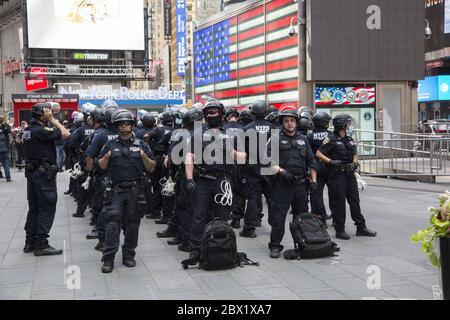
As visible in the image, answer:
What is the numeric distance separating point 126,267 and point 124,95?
27.6 meters

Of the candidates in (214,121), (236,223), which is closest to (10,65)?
(236,223)

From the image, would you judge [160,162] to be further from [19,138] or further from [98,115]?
[19,138]

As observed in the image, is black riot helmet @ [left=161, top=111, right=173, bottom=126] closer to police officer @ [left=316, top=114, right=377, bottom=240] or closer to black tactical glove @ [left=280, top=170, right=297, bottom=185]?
police officer @ [left=316, top=114, right=377, bottom=240]

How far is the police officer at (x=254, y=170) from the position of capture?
8.27 m

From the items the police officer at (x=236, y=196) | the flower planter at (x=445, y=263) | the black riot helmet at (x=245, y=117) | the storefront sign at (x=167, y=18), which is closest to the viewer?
the flower planter at (x=445, y=263)

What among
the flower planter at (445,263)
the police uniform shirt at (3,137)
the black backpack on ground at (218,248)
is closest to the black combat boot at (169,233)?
the black backpack on ground at (218,248)

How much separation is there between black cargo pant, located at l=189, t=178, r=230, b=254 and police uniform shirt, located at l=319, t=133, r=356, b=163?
7.42 ft

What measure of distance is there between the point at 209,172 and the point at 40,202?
2.32m

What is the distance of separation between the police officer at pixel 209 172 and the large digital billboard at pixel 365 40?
1532 centimetres

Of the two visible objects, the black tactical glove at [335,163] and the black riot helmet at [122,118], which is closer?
the black riot helmet at [122,118]

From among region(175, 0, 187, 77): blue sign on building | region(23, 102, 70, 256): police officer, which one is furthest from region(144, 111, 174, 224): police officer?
region(175, 0, 187, 77): blue sign on building

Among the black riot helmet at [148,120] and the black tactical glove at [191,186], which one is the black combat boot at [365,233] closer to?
the black tactical glove at [191,186]

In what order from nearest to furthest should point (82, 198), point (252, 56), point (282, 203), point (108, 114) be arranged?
point (282, 203), point (108, 114), point (82, 198), point (252, 56)

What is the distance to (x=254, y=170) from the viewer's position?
8430 millimetres
